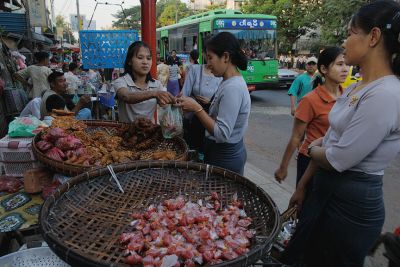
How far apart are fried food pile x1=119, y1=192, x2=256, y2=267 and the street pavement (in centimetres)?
184

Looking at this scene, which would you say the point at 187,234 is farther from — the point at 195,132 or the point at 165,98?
the point at 195,132

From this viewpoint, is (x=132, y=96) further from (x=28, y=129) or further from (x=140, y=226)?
(x=140, y=226)

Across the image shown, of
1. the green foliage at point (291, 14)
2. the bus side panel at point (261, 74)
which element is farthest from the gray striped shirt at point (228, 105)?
the green foliage at point (291, 14)

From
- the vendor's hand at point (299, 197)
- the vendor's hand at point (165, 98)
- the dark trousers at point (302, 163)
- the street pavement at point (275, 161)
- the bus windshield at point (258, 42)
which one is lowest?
the street pavement at point (275, 161)

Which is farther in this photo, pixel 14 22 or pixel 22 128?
pixel 14 22

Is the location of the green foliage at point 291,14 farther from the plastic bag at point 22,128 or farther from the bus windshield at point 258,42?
the plastic bag at point 22,128

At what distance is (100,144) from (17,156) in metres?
0.63

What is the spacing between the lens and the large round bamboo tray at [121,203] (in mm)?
1331

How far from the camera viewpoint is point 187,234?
→ 151 cm

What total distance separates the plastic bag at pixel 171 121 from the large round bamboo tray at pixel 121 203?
445 mm

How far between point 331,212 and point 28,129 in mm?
2351

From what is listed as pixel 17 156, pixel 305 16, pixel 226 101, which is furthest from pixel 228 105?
pixel 305 16

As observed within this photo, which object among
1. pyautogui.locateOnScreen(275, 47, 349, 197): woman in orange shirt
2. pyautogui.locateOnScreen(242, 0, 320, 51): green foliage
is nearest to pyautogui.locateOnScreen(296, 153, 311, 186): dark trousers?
pyautogui.locateOnScreen(275, 47, 349, 197): woman in orange shirt

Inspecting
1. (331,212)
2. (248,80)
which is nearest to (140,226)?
(331,212)
